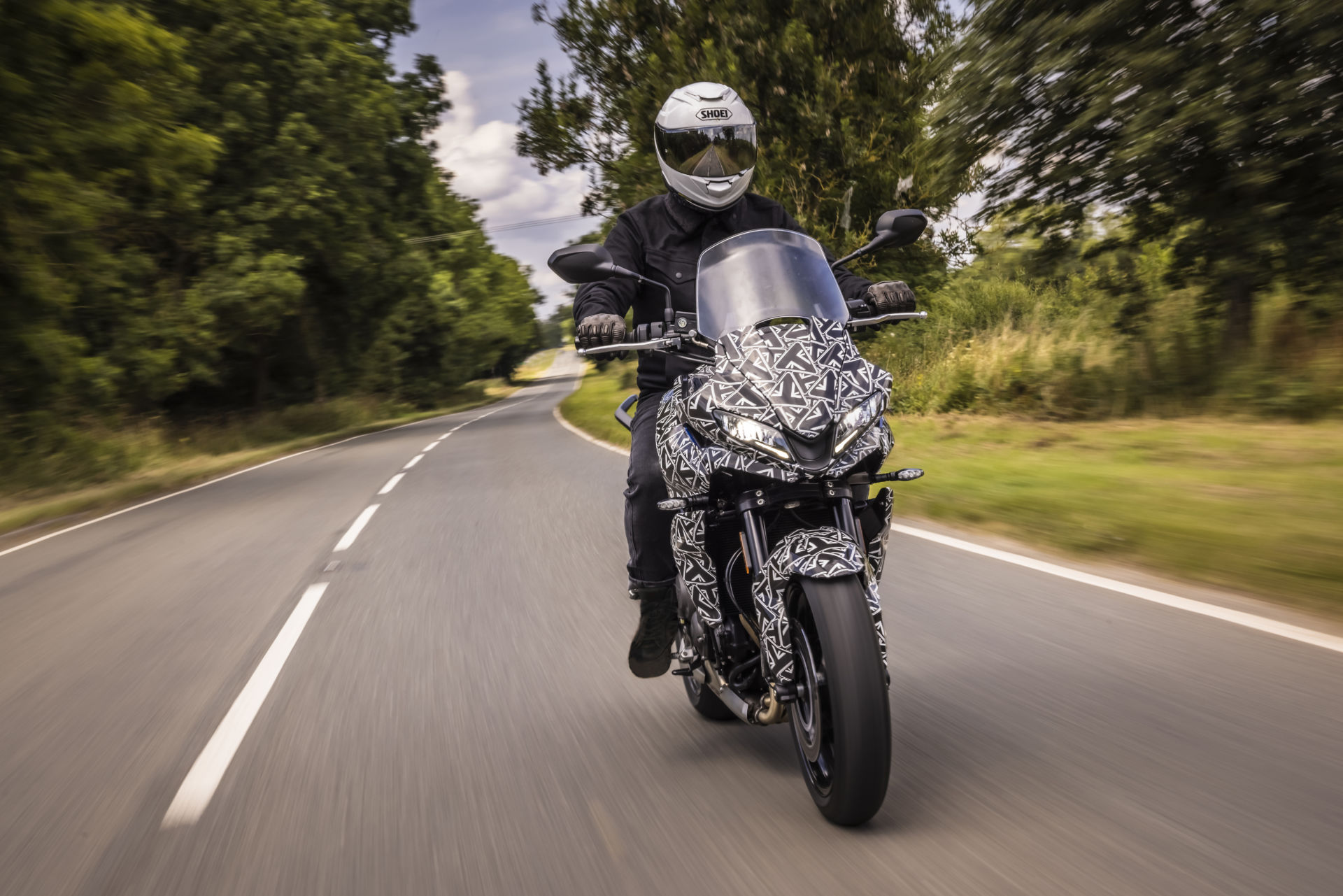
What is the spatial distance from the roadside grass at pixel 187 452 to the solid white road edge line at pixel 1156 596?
1177 centimetres

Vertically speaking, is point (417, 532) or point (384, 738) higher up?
point (384, 738)

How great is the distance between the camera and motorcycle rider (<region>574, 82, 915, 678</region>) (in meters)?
3.57

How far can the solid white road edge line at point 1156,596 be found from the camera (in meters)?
4.13

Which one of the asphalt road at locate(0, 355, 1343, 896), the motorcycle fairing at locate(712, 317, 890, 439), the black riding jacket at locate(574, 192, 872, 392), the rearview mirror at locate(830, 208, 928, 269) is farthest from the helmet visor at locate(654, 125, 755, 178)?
the asphalt road at locate(0, 355, 1343, 896)

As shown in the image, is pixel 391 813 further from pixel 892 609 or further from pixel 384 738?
pixel 892 609

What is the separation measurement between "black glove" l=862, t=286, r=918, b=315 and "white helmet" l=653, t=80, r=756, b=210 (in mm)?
639

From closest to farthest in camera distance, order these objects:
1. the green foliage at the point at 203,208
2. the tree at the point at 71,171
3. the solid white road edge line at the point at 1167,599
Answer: the solid white road edge line at the point at 1167,599
the tree at the point at 71,171
the green foliage at the point at 203,208

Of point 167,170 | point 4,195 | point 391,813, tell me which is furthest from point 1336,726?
point 167,170

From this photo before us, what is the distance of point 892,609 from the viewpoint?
16.8 feet

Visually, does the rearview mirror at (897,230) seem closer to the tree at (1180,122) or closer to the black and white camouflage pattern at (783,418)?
the black and white camouflage pattern at (783,418)

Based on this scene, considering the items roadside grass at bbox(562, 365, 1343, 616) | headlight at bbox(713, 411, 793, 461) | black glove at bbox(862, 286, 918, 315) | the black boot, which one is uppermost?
black glove at bbox(862, 286, 918, 315)

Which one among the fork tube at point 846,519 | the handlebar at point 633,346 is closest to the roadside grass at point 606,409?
the handlebar at point 633,346

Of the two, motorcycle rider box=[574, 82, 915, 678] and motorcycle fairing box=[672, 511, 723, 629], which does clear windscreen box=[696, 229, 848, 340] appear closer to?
motorcycle rider box=[574, 82, 915, 678]

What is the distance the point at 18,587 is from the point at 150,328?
15410 millimetres
